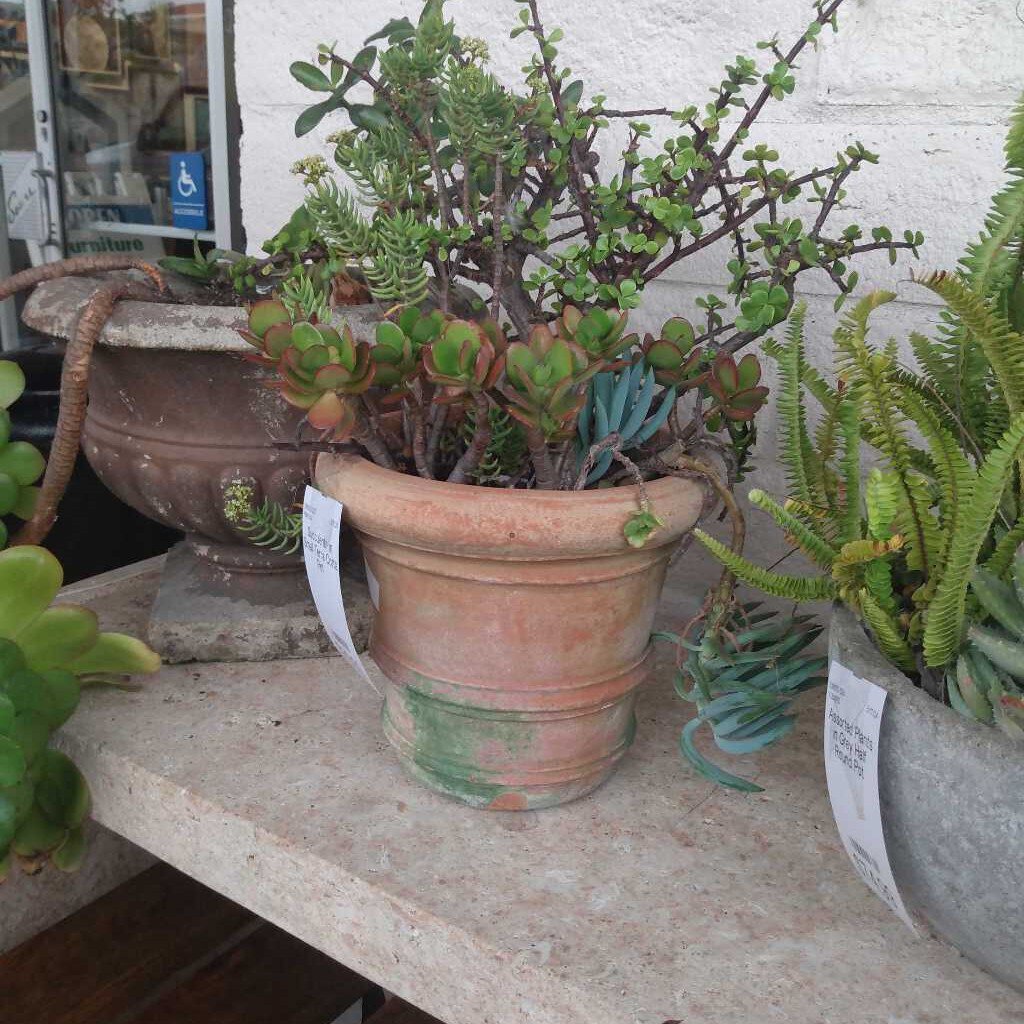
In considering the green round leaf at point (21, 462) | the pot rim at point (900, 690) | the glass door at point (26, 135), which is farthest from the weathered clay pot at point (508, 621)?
the glass door at point (26, 135)

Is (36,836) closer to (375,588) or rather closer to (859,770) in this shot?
(375,588)

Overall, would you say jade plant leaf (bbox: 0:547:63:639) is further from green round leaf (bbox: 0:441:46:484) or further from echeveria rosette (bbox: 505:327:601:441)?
echeveria rosette (bbox: 505:327:601:441)

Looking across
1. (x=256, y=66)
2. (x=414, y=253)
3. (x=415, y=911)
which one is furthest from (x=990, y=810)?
(x=256, y=66)

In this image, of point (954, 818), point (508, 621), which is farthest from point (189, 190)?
point (954, 818)

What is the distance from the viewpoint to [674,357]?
2.31ft

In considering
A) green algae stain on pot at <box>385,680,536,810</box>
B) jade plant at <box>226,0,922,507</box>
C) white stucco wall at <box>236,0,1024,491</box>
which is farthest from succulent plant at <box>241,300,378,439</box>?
white stucco wall at <box>236,0,1024,491</box>

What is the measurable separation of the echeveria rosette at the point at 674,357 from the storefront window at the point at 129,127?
2248 mm

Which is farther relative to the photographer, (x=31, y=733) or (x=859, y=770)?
(x=31, y=733)

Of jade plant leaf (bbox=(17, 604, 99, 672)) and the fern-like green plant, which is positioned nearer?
the fern-like green plant

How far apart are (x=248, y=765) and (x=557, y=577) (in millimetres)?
302

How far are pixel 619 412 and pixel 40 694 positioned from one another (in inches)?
18.2

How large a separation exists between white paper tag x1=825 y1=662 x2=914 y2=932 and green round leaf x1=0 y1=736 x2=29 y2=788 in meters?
0.51

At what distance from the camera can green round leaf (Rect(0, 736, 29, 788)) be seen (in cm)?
64

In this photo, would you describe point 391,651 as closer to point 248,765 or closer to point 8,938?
point 248,765
